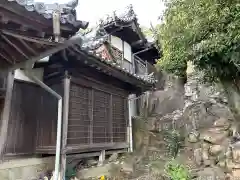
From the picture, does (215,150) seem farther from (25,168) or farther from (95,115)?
(25,168)

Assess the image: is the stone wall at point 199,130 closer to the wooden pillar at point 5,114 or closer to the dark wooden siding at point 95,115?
the dark wooden siding at point 95,115

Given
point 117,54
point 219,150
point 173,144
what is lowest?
point 219,150

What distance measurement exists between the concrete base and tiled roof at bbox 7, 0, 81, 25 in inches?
165

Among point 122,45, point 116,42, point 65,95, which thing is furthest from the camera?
point 122,45

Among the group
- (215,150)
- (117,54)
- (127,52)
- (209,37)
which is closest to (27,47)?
(209,37)

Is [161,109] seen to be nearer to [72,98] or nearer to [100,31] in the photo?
[100,31]

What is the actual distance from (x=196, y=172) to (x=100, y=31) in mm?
9362

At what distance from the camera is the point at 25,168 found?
7.02 metres

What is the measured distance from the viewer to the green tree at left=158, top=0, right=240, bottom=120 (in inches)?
296

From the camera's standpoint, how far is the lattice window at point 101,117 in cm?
937

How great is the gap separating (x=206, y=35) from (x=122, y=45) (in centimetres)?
951

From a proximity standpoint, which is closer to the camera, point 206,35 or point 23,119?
point 23,119

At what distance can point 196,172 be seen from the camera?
924 centimetres

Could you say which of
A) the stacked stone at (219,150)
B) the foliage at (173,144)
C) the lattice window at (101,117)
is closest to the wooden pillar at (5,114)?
the lattice window at (101,117)
